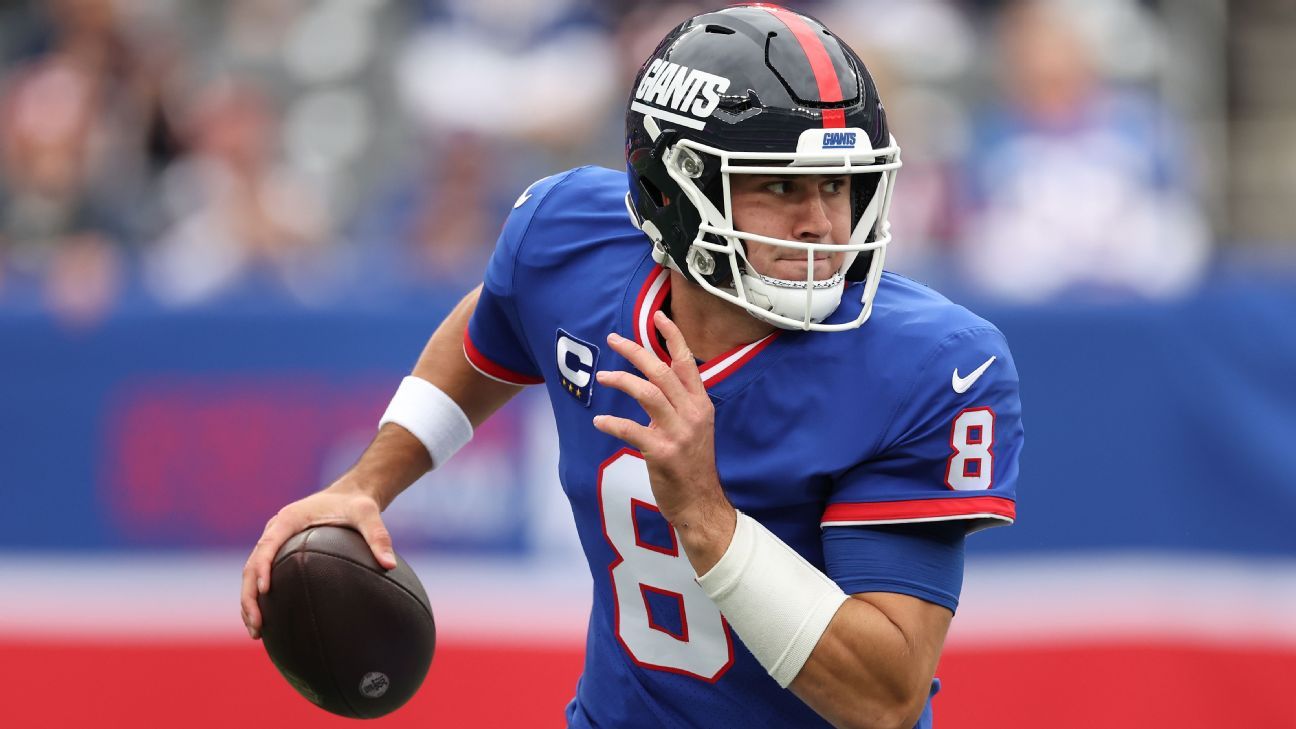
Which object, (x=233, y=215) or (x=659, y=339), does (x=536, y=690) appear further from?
(x=233, y=215)

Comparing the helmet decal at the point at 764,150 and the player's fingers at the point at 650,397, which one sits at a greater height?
the helmet decal at the point at 764,150

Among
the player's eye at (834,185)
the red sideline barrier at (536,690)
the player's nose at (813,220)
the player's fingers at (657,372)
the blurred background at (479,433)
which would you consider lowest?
the red sideline barrier at (536,690)

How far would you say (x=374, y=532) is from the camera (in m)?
2.97

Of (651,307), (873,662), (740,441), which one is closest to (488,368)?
(651,307)

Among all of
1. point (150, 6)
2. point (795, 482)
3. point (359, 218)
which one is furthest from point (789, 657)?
point (150, 6)

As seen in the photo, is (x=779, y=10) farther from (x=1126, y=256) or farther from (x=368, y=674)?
(x=1126, y=256)

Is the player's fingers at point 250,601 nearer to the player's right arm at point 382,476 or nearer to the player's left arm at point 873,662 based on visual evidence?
the player's right arm at point 382,476

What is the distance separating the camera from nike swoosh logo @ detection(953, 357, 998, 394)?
253cm

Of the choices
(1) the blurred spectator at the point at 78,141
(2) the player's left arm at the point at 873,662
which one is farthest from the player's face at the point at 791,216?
(1) the blurred spectator at the point at 78,141

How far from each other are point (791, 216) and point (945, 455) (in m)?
0.44

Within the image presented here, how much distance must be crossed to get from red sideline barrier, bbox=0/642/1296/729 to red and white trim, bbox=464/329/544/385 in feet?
5.89

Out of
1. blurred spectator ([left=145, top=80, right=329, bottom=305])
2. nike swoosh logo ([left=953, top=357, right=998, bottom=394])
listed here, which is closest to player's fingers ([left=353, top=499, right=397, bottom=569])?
nike swoosh logo ([left=953, top=357, right=998, bottom=394])

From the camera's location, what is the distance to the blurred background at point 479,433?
16.1 feet

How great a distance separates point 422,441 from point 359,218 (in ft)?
15.4
